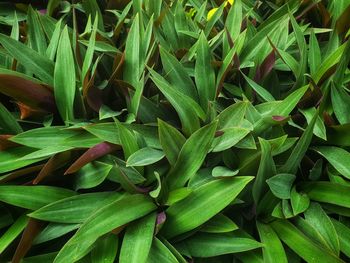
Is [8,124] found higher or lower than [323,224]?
higher

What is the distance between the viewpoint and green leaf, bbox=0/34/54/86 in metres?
1.54

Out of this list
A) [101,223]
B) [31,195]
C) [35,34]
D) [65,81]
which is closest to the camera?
[101,223]

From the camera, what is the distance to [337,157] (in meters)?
1.38

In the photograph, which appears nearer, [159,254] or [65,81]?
[159,254]

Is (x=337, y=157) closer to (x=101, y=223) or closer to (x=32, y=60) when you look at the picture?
(x=101, y=223)

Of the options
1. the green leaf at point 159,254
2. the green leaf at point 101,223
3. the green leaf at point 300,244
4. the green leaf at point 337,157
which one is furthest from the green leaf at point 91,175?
the green leaf at point 337,157

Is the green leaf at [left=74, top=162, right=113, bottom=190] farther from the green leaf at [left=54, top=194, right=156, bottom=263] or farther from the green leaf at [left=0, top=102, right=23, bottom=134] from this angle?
the green leaf at [left=0, top=102, right=23, bottom=134]

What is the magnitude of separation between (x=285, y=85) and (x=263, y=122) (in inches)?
15.4

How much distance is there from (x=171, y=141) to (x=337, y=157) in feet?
1.63

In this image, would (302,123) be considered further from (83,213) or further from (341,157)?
(83,213)

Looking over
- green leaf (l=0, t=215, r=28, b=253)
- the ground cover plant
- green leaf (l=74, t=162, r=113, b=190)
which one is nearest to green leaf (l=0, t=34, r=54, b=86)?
the ground cover plant

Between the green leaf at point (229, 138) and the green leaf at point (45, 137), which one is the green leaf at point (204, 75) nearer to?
the green leaf at point (229, 138)

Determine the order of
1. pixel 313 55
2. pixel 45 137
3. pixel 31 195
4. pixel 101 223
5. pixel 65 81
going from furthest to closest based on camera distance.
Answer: pixel 313 55, pixel 65 81, pixel 45 137, pixel 31 195, pixel 101 223

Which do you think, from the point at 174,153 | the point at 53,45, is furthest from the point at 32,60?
the point at 174,153
